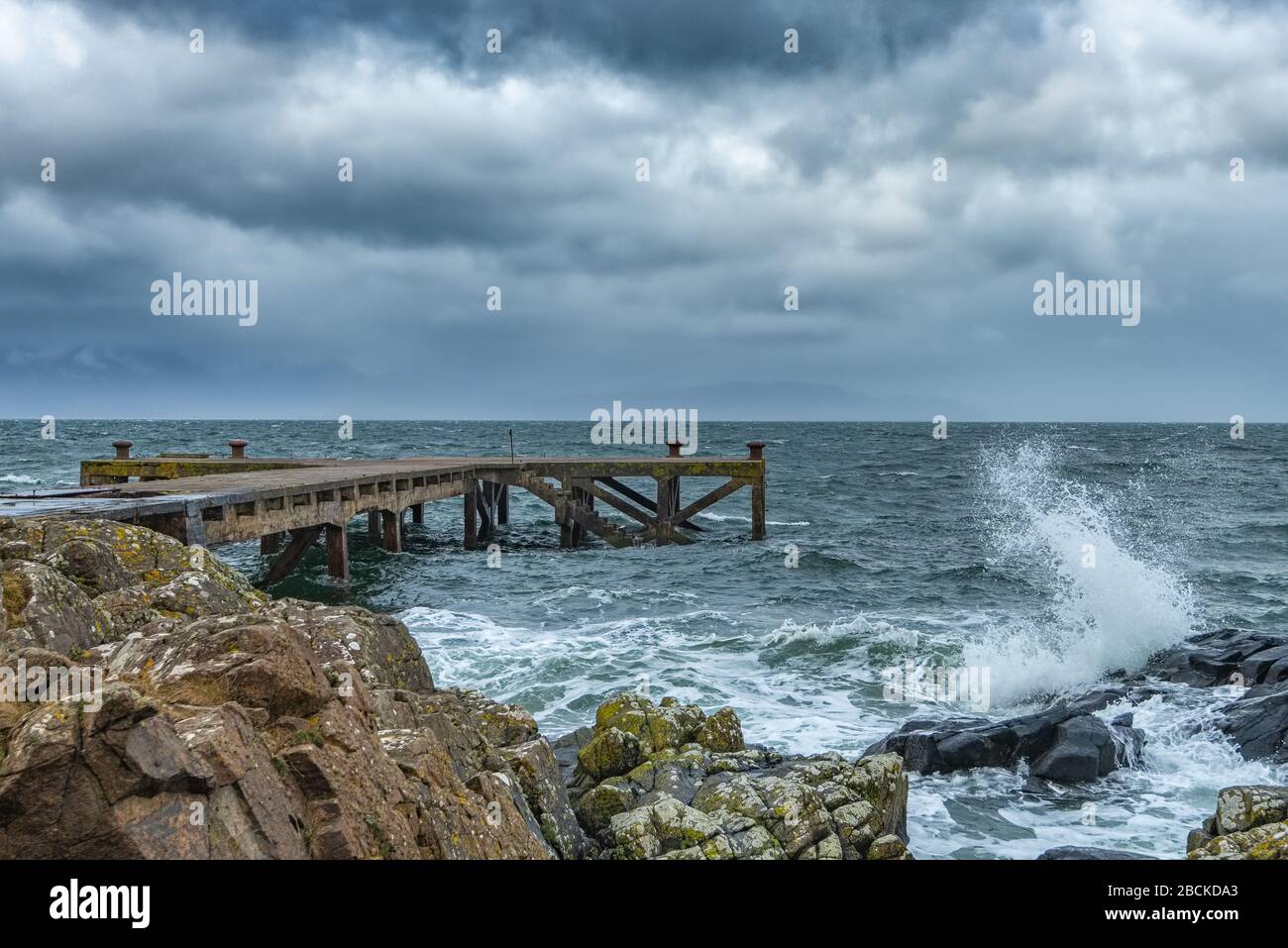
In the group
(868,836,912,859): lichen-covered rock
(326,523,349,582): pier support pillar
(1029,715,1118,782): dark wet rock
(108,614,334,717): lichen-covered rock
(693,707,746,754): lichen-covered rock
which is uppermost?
(108,614,334,717): lichen-covered rock

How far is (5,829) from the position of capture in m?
3.70

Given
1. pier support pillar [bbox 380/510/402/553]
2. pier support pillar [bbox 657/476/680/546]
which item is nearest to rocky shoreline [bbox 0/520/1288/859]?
pier support pillar [bbox 380/510/402/553]

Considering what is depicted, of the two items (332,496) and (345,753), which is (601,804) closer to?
(345,753)

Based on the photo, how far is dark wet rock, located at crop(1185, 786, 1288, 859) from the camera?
6.80 m

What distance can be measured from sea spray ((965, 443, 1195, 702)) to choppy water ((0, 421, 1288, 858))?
64 millimetres

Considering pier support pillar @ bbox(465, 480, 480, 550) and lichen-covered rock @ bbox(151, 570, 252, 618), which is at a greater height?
lichen-covered rock @ bbox(151, 570, 252, 618)

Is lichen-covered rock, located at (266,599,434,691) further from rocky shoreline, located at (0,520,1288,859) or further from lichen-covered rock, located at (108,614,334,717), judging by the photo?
lichen-covered rock, located at (108,614,334,717)

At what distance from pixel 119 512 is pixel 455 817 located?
947 centimetres

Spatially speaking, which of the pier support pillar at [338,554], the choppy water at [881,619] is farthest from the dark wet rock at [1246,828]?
the pier support pillar at [338,554]

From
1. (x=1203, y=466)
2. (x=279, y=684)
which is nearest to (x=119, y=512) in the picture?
(x=279, y=684)

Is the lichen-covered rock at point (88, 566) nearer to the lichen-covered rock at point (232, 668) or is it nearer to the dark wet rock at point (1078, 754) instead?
the lichen-covered rock at point (232, 668)

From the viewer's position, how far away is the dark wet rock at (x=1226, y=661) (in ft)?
Result: 45.6

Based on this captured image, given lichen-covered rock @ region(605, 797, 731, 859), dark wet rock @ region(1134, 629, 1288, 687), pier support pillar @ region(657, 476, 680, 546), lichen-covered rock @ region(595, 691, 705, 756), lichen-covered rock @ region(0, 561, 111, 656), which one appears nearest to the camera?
lichen-covered rock @ region(0, 561, 111, 656)
